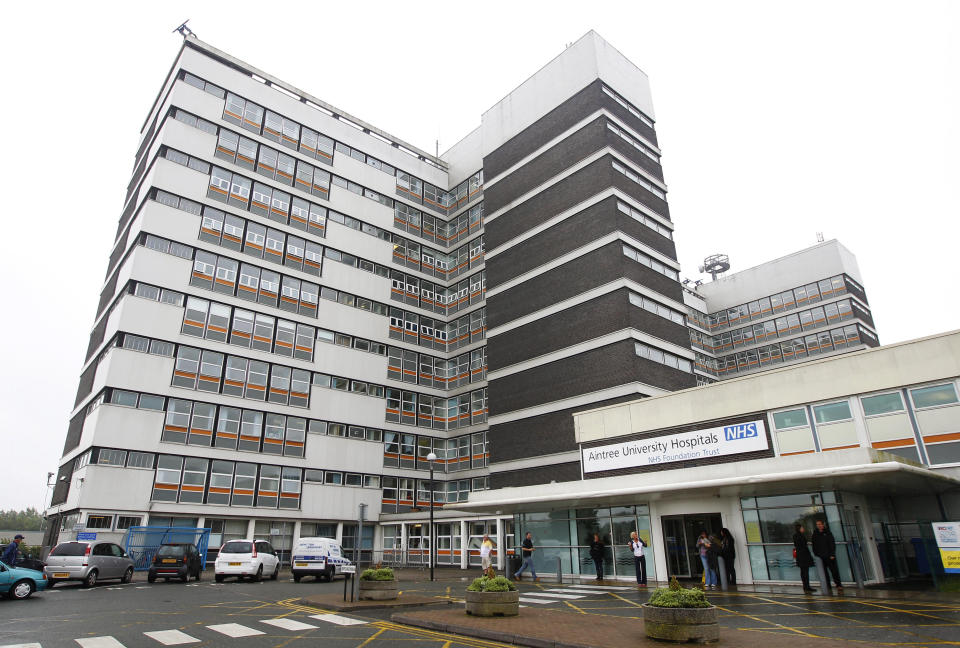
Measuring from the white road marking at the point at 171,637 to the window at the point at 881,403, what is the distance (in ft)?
70.1

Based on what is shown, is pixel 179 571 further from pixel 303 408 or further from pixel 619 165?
pixel 619 165

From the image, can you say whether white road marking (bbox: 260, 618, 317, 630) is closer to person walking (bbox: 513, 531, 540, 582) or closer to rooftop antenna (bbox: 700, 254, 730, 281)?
person walking (bbox: 513, 531, 540, 582)

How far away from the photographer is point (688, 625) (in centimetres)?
966

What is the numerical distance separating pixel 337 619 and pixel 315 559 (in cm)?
1310

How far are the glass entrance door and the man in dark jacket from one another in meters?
5.17

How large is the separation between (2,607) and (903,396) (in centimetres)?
2784

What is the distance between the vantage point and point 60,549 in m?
22.3

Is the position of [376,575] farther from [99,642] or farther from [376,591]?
[99,642]

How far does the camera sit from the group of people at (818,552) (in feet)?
55.1

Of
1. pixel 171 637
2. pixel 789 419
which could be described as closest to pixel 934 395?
pixel 789 419

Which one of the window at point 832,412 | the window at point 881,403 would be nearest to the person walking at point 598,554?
the window at point 832,412

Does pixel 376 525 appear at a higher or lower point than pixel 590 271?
lower

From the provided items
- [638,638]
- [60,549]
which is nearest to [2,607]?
[60,549]

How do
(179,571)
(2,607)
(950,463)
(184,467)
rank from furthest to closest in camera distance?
(184,467)
(179,571)
(950,463)
(2,607)
